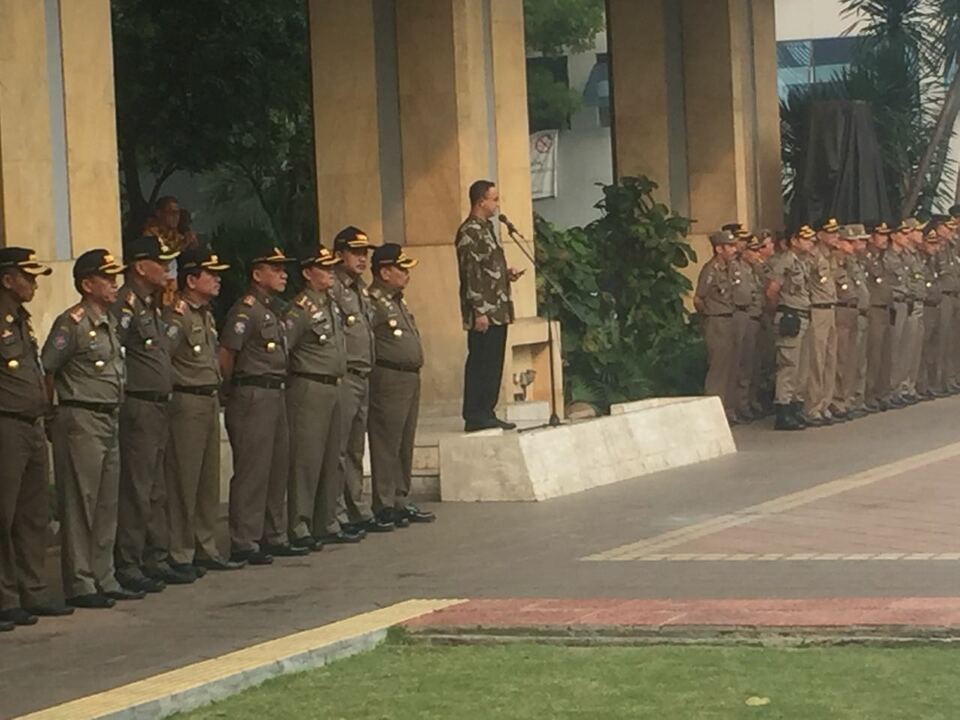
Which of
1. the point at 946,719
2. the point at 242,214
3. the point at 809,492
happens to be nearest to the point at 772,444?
the point at 809,492

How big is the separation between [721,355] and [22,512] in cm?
→ 1149

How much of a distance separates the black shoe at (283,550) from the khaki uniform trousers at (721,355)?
903cm

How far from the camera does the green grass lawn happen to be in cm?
839

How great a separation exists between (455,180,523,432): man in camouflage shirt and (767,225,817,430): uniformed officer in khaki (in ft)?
15.2

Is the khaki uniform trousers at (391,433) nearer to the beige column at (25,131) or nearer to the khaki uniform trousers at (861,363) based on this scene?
the beige column at (25,131)

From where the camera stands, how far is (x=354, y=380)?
572 inches

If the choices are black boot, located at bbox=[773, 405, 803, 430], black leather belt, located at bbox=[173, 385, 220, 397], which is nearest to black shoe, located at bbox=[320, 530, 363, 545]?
black leather belt, located at bbox=[173, 385, 220, 397]

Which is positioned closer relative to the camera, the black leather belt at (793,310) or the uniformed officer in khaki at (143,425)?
the uniformed officer in khaki at (143,425)

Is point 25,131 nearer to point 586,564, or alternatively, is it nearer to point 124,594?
point 124,594

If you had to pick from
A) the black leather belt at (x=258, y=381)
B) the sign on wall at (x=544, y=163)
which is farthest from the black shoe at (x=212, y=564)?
the sign on wall at (x=544, y=163)

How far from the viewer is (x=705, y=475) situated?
17.1 metres

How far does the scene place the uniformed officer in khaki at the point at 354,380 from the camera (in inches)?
567

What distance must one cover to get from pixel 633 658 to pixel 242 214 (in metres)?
24.0

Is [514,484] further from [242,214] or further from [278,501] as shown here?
[242,214]
